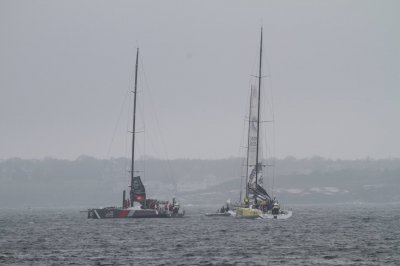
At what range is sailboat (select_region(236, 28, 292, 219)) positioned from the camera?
135500 millimetres

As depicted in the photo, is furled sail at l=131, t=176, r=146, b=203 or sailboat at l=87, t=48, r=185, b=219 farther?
furled sail at l=131, t=176, r=146, b=203

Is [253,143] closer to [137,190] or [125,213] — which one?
[137,190]

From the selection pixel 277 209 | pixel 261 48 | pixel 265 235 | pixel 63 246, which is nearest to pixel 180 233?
pixel 265 235

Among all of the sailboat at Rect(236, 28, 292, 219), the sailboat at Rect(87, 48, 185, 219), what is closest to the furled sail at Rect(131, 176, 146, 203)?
the sailboat at Rect(87, 48, 185, 219)

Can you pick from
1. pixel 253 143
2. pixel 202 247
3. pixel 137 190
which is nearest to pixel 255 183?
pixel 253 143

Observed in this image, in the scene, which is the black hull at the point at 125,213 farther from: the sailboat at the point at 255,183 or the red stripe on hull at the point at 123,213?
the sailboat at the point at 255,183

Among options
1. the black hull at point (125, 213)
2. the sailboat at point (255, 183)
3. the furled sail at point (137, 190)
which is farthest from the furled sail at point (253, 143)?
the furled sail at point (137, 190)

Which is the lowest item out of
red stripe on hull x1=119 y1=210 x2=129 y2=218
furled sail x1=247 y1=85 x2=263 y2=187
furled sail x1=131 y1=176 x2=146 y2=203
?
red stripe on hull x1=119 y1=210 x2=129 y2=218

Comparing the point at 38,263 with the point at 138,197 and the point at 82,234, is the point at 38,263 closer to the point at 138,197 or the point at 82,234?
the point at 82,234

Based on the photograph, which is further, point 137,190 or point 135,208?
point 137,190

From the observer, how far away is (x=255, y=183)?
13950 centimetres

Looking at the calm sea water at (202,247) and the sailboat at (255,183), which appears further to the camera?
the sailboat at (255,183)

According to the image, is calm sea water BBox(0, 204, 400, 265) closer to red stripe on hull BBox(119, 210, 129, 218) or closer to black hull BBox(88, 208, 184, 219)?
red stripe on hull BBox(119, 210, 129, 218)

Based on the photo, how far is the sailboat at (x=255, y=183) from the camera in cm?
13550
